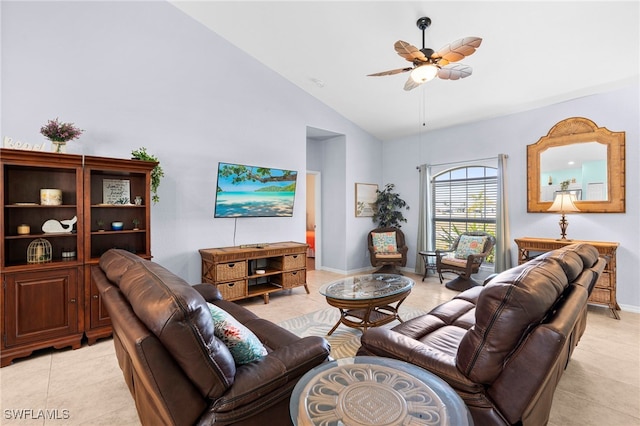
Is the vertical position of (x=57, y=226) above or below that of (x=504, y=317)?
above

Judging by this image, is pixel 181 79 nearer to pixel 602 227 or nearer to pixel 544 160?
pixel 544 160

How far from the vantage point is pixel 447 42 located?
3.50 meters

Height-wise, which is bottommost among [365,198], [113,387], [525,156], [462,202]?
[113,387]

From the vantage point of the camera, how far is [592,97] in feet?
13.4

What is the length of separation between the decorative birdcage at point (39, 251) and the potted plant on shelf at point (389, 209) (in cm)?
527

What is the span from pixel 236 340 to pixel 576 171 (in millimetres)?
5014

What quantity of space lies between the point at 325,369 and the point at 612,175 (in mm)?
4717

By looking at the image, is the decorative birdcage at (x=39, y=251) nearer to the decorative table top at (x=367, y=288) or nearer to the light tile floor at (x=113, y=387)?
the light tile floor at (x=113, y=387)

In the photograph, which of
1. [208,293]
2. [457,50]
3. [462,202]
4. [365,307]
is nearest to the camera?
[457,50]

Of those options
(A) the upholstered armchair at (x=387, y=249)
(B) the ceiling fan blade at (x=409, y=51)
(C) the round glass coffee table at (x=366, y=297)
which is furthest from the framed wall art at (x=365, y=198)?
(B) the ceiling fan blade at (x=409, y=51)

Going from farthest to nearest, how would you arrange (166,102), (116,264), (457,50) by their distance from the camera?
1. (166,102)
2. (457,50)
3. (116,264)

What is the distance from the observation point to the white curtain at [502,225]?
4863 millimetres

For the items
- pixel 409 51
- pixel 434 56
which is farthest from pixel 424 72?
pixel 409 51

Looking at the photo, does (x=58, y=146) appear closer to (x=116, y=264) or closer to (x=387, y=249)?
(x=116, y=264)
